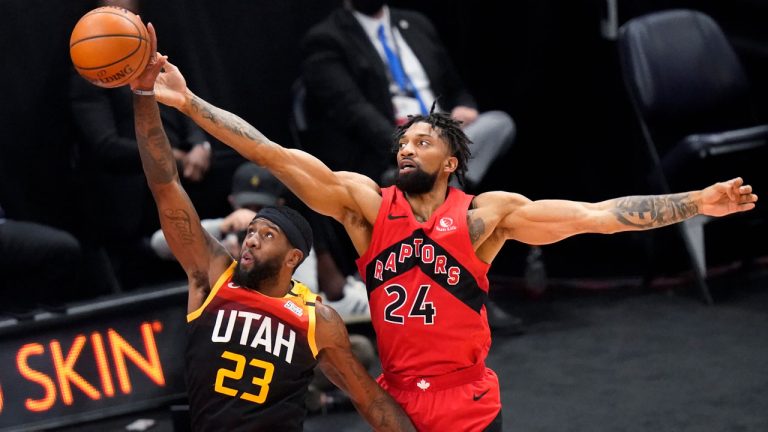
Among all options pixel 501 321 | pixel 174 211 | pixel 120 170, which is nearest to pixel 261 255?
pixel 174 211

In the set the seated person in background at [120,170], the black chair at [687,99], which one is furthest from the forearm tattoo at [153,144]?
the black chair at [687,99]

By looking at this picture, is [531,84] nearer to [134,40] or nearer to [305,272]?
[305,272]

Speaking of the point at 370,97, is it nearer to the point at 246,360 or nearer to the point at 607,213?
the point at 607,213

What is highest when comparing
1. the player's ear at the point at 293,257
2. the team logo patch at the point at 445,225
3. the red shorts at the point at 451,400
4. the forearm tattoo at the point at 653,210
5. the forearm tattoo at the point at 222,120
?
the forearm tattoo at the point at 222,120

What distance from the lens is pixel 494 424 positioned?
4.34 meters

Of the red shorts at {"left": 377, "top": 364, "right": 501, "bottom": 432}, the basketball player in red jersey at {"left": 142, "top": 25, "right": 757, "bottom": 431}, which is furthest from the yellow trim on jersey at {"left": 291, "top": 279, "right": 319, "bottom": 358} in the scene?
the red shorts at {"left": 377, "top": 364, "right": 501, "bottom": 432}

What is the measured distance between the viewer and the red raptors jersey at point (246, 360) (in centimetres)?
420

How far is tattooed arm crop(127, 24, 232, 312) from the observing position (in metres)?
4.23

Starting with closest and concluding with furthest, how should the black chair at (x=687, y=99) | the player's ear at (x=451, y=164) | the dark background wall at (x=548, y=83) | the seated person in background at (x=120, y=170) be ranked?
the player's ear at (x=451, y=164)
the seated person in background at (x=120, y=170)
the black chair at (x=687, y=99)
the dark background wall at (x=548, y=83)

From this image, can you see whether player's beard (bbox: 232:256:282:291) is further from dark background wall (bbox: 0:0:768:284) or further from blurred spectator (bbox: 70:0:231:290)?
dark background wall (bbox: 0:0:768:284)

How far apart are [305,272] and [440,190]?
5.61ft

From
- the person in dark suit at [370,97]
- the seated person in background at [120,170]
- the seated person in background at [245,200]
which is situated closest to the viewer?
the seated person in background at [245,200]

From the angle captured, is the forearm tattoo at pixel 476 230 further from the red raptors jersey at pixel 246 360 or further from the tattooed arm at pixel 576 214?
the red raptors jersey at pixel 246 360

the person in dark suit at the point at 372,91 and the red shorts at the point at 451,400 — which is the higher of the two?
the person in dark suit at the point at 372,91
